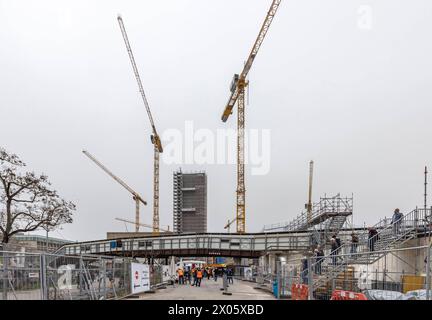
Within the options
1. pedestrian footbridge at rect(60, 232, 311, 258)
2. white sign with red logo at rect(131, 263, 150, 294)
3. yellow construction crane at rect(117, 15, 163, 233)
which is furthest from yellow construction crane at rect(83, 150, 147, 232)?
white sign with red logo at rect(131, 263, 150, 294)

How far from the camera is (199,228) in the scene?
193875 mm

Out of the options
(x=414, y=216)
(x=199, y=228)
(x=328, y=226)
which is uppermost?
(x=414, y=216)

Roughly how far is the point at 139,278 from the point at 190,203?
178 metres

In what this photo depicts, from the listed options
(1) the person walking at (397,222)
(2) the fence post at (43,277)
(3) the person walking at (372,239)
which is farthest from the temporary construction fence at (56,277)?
(1) the person walking at (397,222)

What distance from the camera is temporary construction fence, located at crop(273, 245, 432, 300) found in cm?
851

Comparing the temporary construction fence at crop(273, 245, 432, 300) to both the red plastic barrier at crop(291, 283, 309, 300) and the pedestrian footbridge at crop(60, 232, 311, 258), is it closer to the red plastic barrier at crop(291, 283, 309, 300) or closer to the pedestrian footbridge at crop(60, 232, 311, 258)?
the red plastic barrier at crop(291, 283, 309, 300)

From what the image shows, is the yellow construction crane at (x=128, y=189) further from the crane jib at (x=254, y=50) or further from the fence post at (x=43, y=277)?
the fence post at (x=43, y=277)

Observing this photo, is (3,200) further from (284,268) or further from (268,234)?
(268,234)

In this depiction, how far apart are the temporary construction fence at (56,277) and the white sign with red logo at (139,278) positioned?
0.94 m

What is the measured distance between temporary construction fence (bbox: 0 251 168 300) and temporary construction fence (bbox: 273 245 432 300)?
8.17m

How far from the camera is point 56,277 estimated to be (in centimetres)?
1238

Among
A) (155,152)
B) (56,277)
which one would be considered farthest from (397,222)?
(155,152)
